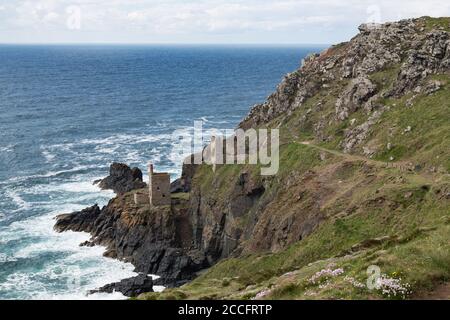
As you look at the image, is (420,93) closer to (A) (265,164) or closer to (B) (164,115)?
(A) (265,164)

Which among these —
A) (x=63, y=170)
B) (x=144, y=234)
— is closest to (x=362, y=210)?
(x=144, y=234)

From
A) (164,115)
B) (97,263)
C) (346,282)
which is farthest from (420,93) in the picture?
(164,115)

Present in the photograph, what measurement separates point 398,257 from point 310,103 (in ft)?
212

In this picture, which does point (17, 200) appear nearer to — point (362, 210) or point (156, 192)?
point (156, 192)

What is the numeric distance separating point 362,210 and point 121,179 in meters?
57.7

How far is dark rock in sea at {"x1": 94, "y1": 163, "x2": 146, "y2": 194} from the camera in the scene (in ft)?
338

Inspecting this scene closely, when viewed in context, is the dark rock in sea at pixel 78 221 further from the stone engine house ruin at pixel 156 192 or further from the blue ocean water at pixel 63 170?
the stone engine house ruin at pixel 156 192

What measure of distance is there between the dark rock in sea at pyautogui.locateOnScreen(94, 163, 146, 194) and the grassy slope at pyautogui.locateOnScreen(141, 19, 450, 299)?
55.8ft

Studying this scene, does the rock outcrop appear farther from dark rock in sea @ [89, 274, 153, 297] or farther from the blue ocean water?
dark rock in sea @ [89, 274, 153, 297]

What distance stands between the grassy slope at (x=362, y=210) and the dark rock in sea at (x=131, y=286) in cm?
819

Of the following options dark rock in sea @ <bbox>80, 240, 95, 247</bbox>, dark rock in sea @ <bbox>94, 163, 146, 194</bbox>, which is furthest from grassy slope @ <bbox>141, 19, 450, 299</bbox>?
dark rock in sea @ <bbox>80, 240, 95, 247</bbox>

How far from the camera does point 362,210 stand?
56.3 m

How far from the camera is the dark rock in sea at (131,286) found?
67.4m

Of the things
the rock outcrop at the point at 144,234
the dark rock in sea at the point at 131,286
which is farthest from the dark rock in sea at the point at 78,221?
the dark rock in sea at the point at 131,286
